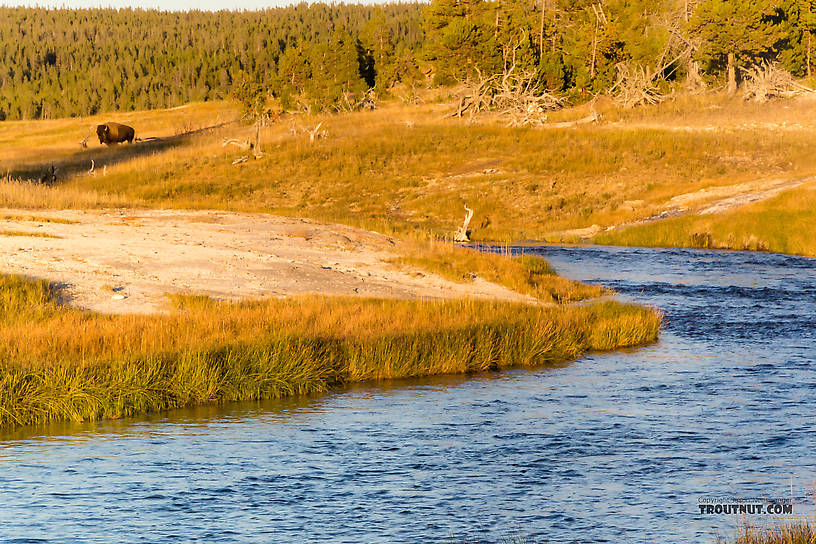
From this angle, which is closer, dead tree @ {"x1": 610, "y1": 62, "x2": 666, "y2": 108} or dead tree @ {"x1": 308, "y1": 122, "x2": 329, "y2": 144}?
dead tree @ {"x1": 308, "y1": 122, "x2": 329, "y2": 144}

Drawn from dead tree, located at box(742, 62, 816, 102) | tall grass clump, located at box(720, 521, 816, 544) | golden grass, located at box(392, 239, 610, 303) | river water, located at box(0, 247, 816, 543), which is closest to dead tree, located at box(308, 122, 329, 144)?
dead tree, located at box(742, 62, 816, 102)

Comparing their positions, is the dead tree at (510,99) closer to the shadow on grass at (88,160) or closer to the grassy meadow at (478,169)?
the grassy meadow at (478,169)

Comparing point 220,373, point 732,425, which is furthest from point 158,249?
point 732,425

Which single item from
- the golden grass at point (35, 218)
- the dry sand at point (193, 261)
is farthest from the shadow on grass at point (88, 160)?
the dry sand at point (193, 261)

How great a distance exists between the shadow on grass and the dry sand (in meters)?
42.0

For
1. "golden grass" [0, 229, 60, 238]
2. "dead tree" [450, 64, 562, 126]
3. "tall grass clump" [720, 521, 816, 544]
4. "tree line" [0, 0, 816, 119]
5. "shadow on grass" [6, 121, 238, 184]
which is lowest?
"tall grass clump" [720, 521, 816, 544]

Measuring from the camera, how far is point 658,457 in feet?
44.4

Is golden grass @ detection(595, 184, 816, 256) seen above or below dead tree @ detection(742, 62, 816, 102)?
below

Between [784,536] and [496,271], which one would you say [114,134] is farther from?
[784,536]

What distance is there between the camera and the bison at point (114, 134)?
303 ft

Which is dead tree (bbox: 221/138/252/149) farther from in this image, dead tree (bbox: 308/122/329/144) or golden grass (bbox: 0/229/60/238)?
golden grass (bbox: 0/229/60/238)

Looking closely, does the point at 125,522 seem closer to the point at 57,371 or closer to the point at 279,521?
the point at 279,521

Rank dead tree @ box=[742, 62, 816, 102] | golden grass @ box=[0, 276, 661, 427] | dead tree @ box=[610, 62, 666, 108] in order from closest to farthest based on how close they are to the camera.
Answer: golden grass @ box=[0, 276, 661, 427] → dead tree @ box=[742, 62, 816, 102] → dead tree @ box=[610, 62, 666, 108]

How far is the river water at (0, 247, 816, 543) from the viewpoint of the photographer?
431 inches
